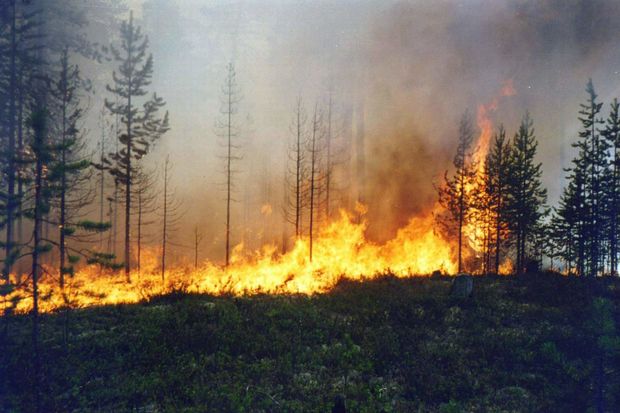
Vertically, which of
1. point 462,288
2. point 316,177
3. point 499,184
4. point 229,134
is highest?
point 229,134

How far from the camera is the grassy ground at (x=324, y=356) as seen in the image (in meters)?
8.65

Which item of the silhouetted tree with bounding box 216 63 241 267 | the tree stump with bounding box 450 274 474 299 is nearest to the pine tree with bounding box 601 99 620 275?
the tree stump with bounding box 450 274 474 299

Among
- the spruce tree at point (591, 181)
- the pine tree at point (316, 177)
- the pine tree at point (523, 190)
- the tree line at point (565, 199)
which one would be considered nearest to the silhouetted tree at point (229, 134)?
the pine tree at point (316, 177)

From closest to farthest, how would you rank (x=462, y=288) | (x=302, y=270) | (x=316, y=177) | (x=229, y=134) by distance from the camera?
(x=462, y=288), (x=302, y=270), (x=229, y=134), (x=316, y=177)

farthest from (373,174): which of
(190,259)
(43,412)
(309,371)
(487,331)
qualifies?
(43,412)

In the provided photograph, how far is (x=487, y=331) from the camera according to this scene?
1330cm

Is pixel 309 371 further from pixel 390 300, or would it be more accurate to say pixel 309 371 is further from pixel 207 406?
pixel 390 300

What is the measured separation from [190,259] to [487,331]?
1752 inches

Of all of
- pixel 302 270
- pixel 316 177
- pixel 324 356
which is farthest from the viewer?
pixel 316 177

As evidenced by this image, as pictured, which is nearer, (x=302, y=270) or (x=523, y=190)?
(x=302, y=270)

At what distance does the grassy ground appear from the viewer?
28.4ft

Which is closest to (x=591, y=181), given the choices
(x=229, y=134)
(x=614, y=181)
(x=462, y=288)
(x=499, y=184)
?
(x=614, y=181)

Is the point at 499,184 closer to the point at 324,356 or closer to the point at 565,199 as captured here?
the point at 565,199

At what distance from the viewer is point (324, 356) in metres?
11.1
